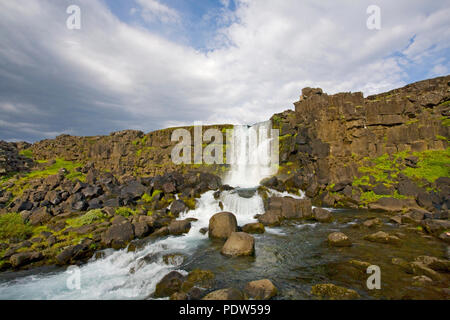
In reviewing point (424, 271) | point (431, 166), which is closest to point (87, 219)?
point (424, 271)

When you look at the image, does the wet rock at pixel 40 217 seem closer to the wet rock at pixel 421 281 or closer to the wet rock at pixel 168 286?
the wet rock at pixel 168 286

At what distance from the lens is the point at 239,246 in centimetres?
1184

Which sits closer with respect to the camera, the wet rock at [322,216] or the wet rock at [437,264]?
the wet rock at [437,264]

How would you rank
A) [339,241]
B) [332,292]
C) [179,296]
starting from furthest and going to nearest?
1. [339,241]
2. [332,292]
3. [179,296]

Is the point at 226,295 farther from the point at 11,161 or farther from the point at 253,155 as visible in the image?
the point at 11,161

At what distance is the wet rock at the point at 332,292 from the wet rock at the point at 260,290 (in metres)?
1.54

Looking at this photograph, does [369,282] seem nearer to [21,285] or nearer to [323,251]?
[323,251]

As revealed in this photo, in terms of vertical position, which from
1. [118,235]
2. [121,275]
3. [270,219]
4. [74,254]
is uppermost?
[270,219]

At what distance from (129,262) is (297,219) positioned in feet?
46.1

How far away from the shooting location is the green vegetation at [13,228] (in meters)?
14.8

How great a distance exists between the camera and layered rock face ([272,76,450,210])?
24953mm

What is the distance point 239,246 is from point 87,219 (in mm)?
13392

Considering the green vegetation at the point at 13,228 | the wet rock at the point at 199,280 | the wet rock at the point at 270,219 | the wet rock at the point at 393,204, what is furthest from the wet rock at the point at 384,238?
the green vegetation at the point at 13,228
